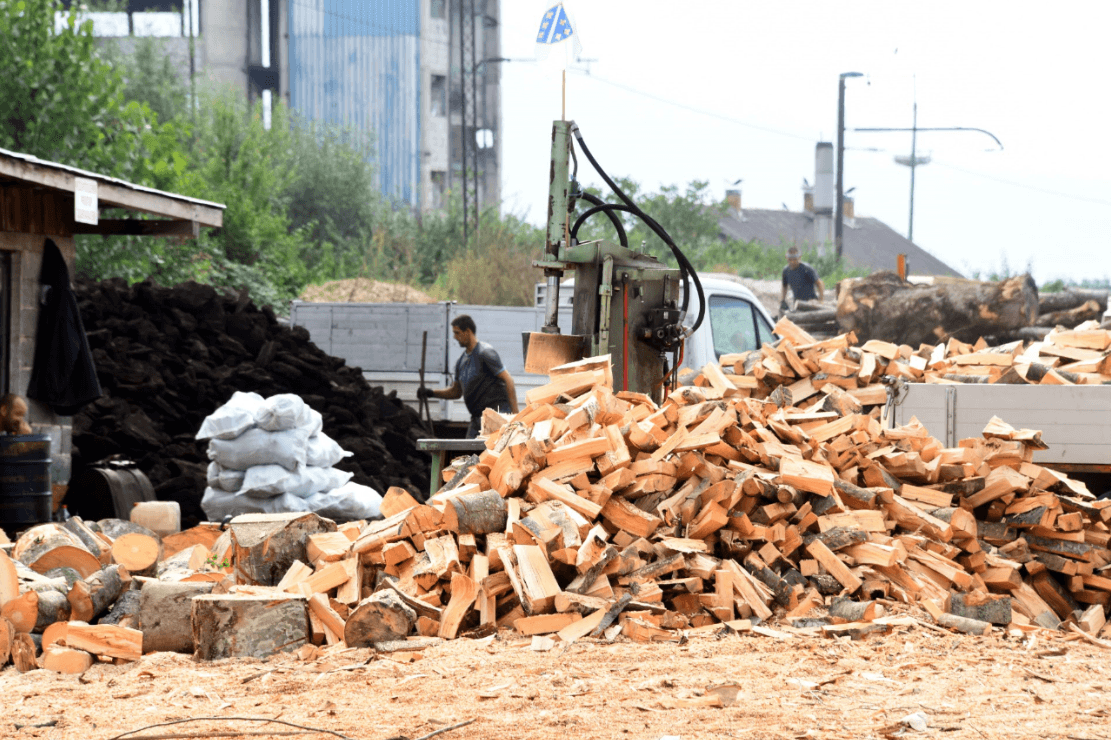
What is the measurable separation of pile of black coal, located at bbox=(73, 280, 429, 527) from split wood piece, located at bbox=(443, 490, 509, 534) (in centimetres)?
554

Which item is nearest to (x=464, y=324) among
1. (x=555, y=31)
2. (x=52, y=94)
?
(x=555, y=31)

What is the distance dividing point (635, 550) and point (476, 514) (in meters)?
0.80

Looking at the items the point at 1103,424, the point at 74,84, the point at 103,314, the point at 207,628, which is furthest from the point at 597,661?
the point at 74,84

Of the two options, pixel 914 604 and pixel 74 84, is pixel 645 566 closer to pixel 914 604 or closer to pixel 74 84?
pixel 914 604

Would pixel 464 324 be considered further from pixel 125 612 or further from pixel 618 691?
pixel 618 691

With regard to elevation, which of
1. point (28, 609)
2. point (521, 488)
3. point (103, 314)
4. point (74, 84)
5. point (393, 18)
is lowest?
point (28, 609)

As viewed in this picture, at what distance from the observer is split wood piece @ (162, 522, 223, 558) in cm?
784

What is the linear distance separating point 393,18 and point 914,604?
39.0m

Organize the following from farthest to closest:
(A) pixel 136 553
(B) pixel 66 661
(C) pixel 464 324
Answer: (C) pixel 464 324 < (A) pixel 136 553 < (B) pixel 66 661

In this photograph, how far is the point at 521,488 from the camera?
5707 millimetres

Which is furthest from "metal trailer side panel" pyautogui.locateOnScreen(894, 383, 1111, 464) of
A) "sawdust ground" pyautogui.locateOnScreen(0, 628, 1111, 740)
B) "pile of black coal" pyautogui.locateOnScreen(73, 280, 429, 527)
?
"pile of black coal" pyautogui.locateOnScreen(73, 280, 429, 527)

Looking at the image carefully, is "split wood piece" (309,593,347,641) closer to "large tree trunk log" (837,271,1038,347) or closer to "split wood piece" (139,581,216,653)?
"split wood piece" (139,581,216,653)

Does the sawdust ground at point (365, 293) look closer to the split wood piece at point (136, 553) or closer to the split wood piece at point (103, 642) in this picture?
the split wood piece at point (136, 553)

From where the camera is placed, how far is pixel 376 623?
15.9ft
